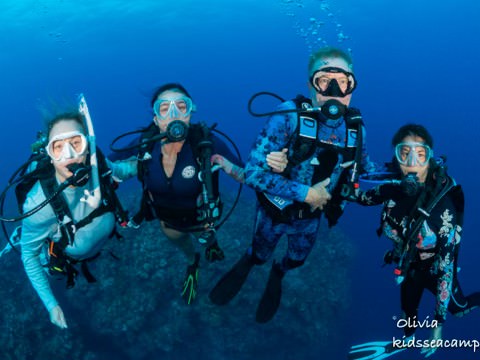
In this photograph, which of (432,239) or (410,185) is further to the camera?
(432,239)

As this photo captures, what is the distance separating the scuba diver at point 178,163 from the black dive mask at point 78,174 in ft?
1.81

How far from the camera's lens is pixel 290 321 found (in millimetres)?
9195

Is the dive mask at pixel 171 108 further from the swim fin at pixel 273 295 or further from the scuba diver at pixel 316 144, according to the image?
the swim fin at pixel 273 295

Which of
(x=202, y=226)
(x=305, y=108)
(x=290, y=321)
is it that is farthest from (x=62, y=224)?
(x=290, y=321)

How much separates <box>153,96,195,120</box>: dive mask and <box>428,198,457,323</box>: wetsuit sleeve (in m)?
2.97

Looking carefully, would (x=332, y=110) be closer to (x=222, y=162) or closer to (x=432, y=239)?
(x=222, y=162)

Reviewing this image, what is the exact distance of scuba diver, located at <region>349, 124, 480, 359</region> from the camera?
328 centimetres

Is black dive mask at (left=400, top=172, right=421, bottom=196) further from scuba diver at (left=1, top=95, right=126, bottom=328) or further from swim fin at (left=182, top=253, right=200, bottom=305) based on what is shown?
swim fin at (left=182, top=253, right=200, bottom=305)

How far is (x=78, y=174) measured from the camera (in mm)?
2736

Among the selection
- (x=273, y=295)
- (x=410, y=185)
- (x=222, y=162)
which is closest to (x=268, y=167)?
(x=222, y=162)

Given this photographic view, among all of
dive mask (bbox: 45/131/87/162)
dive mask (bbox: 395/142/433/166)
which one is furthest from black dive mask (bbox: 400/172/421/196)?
dive mask (bbox: 45/131/87/162)

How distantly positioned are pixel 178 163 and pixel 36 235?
1615 mm

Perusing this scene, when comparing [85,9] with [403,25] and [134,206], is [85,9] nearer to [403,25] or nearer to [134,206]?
[134,206]

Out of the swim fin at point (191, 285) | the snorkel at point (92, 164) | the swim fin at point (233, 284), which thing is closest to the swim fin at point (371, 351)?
the swim fin at point (233, 284)
